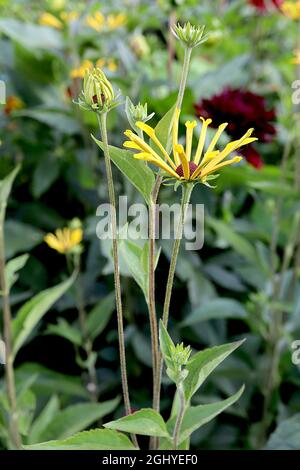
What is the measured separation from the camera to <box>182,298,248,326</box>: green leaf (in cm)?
72

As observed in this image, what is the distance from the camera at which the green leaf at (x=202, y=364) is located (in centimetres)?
36

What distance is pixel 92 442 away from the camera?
38 centimetres

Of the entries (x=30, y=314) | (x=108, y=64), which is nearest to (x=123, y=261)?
(x=30, y=314)

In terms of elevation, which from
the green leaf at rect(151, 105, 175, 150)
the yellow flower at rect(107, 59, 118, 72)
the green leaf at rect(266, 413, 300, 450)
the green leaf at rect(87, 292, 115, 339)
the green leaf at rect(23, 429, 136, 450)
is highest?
the yellow flower at rect(107, 59, 118, 72)

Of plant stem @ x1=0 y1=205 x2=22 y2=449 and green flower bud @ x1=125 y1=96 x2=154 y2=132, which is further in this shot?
plant stem @ x1=0 y1=205 x2=22 y2=449

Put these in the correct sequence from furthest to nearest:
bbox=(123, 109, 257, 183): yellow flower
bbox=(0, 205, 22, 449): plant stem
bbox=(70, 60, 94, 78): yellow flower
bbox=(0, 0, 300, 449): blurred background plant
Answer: bbox=(70, 60, 94, 78): yellow flower
bbox=(0, 0, 300, 449): blurred background plant
bbox=(0, 205, 22, 449): plant stem
bbox=(123, 109, 257, 183): yellow flower

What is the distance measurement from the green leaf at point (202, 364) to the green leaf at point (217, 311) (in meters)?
0.34

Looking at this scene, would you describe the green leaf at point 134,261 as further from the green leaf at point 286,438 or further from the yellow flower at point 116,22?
the yellow flower at point 116,22

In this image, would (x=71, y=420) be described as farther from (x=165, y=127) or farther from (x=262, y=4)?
(x=262, y=4)

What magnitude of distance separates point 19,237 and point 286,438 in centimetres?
42

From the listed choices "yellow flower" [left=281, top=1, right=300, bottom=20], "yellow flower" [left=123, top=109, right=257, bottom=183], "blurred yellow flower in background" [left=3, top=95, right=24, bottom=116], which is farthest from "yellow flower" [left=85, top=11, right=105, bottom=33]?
"yellow flower" [left=123, top=109, right=257, bottom=183]

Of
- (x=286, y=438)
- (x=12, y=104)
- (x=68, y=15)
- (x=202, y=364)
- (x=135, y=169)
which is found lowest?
(x=286, y=438)

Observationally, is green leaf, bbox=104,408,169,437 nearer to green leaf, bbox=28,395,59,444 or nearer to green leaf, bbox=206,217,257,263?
green leaf, bbox=28,395,59,444

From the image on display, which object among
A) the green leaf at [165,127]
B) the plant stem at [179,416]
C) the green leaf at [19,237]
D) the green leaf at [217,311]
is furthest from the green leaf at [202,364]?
the green leaf at [19,237]
